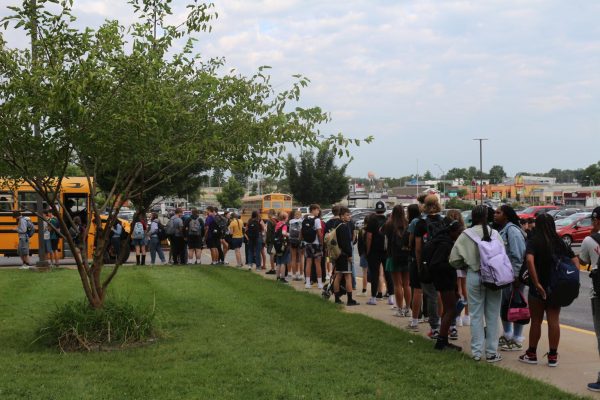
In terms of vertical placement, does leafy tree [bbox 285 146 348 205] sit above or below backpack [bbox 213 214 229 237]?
above

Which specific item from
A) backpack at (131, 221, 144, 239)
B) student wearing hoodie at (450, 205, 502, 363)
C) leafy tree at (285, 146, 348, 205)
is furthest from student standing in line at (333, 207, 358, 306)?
leafy tree at (285, 146, 348, 205)

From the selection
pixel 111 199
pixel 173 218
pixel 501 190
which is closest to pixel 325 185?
pixel 173 218

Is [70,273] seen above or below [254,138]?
below

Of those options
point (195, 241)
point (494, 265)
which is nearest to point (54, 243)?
point (195, 241)

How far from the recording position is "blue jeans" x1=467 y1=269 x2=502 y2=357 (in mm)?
7348

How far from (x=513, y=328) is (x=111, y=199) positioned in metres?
5.72

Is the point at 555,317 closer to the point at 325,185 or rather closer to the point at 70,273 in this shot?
the point at 70,273

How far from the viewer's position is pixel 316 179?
62719mm

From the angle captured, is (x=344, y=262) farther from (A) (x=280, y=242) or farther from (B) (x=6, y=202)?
(B) (x=6, y=202)

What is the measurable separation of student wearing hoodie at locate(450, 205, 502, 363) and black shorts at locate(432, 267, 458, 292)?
294mm

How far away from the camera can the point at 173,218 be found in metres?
20.1

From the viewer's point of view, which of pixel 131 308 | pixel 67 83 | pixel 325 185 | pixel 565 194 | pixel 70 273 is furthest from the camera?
pixel 565 194

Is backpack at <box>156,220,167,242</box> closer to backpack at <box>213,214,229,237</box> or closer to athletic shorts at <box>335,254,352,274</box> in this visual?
backpack at <box>213,214,229,237</box>

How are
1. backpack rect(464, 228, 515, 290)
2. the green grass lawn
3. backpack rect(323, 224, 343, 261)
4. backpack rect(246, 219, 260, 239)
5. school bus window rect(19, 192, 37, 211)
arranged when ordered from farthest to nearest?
school bus window rect(19, 192, 37, 211), backpack rect(246, 219, 260, 239), backpack rect(323, 224, 343, 261), backpack rect(464, 228, 515, 290), the green grass lawn
